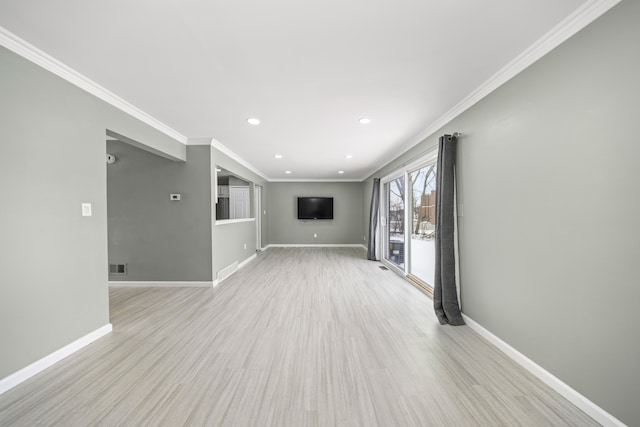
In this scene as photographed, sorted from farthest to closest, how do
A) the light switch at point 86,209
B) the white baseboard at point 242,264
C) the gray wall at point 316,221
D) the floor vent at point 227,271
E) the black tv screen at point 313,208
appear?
1. the gray wall at point 316,221
2. the black tv screen at point 313,208
3. the floor vent at point 227,271
4. the white baseboard at point 242,264
5. the light switch at point 86,209

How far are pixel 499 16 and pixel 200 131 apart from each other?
3.62m

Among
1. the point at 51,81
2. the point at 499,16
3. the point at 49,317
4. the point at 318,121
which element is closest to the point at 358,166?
the point at 318,121

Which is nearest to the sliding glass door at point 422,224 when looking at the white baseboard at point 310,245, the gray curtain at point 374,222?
the gray curtain at point 374,222

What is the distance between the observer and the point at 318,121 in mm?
3141

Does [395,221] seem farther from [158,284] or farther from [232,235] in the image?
[158,284]

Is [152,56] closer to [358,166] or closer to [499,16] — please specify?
[499,16]

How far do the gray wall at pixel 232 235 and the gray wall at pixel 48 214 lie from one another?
1.78 m

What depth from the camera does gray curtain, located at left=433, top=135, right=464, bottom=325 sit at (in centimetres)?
272

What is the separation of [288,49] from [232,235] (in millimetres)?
4049

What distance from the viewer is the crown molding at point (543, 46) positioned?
1406mm

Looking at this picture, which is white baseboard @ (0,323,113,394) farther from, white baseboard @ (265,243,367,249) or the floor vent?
white baseboard @ (265,243,367,249)

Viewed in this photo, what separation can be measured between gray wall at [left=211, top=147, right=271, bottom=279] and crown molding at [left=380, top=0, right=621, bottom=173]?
12.4ft

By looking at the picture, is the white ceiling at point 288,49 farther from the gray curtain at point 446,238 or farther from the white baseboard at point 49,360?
the white baseboard at point 49,360

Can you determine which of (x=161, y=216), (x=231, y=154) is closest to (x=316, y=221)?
(x=231, y=154)
